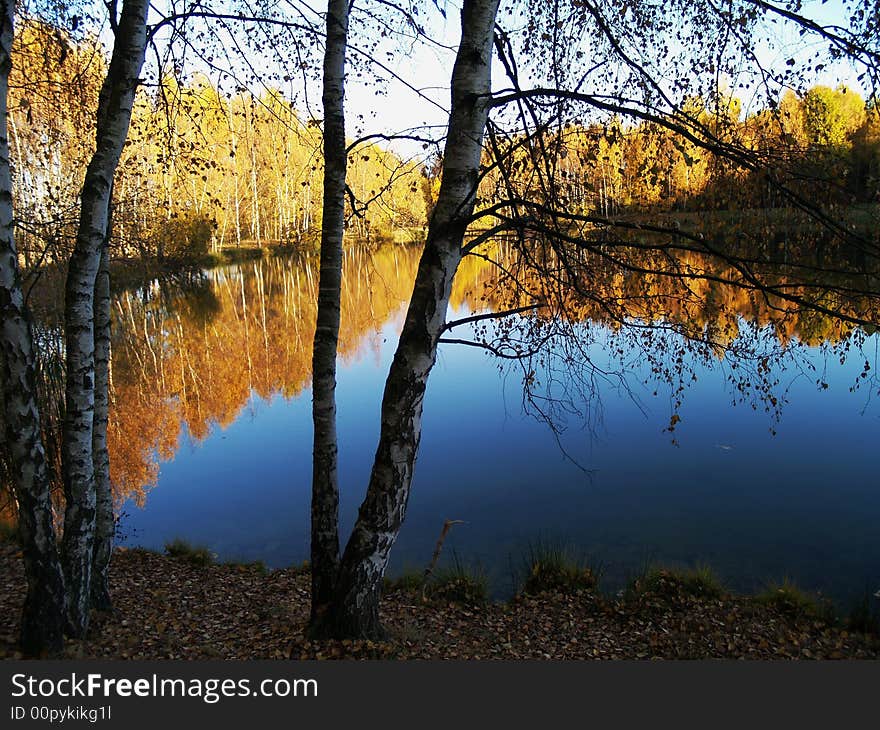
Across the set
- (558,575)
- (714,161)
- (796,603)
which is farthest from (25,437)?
(796,603)

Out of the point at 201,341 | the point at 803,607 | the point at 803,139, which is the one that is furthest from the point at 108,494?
the point at 201,341

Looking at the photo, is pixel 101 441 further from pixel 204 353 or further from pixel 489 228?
pixel 204 353

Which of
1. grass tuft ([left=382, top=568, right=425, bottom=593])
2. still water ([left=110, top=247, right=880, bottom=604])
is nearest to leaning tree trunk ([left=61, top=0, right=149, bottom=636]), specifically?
still water ([left=110, top=247, right=880, bottom=604])

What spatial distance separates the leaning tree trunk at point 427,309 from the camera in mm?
3330

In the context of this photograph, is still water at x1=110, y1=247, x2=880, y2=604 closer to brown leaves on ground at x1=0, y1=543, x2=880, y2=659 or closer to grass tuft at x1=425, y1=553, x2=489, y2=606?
grass tuft at x1=425, y1=553, x2=489, y2=606

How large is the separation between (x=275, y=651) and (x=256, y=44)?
4.56 metres

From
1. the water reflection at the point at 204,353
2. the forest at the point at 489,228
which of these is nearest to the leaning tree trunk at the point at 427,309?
the forest at the point at 489,228

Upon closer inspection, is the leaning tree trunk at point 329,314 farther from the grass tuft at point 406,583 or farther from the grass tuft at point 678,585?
the grass tuft at point 678,585

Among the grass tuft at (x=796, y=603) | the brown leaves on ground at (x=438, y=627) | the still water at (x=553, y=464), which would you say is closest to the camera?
the brown leaves on ground at (x=438, y=627)

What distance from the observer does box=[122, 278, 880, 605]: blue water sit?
702 cm

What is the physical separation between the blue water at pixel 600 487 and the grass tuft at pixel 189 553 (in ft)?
1.45

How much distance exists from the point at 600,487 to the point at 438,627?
4.43 m

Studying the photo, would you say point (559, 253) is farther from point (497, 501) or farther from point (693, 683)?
point (497, 501)

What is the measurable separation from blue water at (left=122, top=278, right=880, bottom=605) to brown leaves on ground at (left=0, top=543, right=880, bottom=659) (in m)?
0.79
